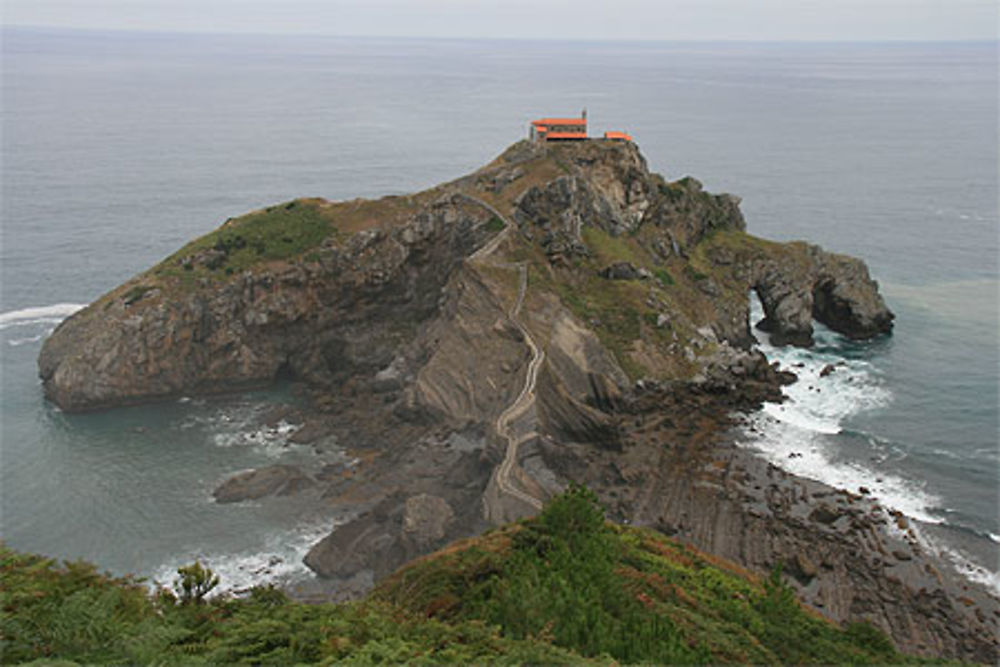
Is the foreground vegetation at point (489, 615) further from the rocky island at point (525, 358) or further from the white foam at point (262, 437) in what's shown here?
the white foam at point (262, 437)

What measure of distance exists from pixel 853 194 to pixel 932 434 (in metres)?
91.8

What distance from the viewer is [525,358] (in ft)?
222

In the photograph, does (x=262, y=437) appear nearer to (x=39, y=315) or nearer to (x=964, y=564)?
(x=39, y=315)

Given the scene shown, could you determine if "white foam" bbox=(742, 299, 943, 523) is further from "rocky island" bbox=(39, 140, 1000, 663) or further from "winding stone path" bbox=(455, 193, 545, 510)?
"winding stone path" bbox=(455, 193, 545, 510)

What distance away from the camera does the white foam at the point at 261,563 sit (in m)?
49.7

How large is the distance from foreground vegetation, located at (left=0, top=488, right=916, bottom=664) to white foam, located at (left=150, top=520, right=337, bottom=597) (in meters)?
15.2

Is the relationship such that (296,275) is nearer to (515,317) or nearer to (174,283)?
(174,283)

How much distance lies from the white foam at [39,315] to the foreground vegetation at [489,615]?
71.4 meters

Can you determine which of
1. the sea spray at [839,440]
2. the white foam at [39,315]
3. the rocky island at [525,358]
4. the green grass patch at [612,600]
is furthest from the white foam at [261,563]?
the white foam at [39,315]

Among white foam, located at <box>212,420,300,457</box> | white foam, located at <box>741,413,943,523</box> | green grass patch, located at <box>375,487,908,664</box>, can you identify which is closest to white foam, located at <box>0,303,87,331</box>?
white foam, located at <box>212,420,300,457</box>

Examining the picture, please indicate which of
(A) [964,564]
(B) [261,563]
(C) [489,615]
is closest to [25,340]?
(B) [261,563]

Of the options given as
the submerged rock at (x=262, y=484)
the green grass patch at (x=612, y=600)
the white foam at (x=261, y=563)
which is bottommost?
the white foam at (x=261, y=563)

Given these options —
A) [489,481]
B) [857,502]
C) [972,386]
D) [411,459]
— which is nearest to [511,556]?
[489,481]

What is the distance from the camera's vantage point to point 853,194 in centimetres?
14462
